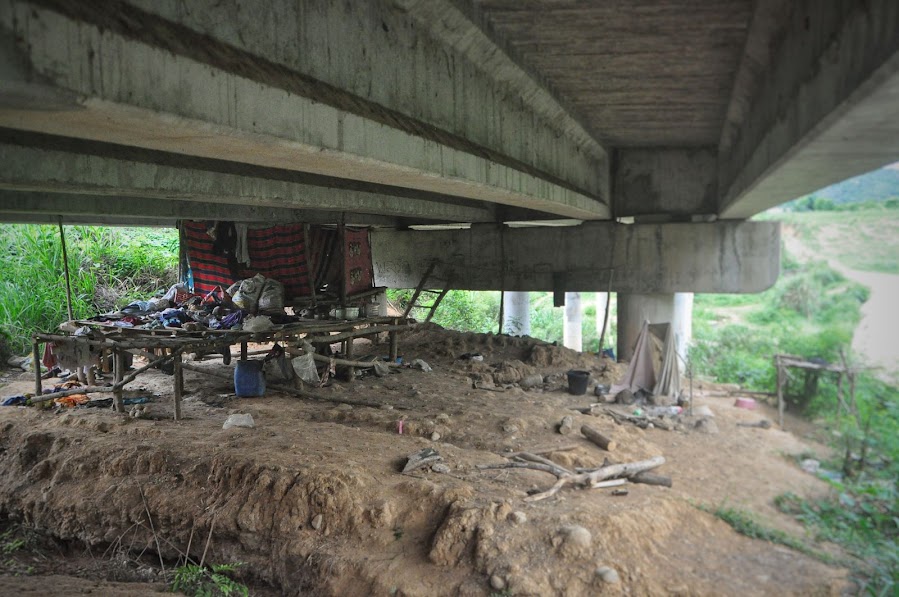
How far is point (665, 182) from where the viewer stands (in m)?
11.9

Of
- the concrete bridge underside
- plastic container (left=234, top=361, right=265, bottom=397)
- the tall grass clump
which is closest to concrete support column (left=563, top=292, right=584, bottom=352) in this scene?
the concrete bridge underside

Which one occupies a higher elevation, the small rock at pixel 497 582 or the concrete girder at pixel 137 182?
the concrete girder at pixel 137 182

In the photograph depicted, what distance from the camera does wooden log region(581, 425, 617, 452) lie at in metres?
7.74

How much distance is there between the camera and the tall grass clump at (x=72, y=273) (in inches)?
547

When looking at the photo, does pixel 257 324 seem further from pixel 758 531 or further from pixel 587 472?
pixel 758 531

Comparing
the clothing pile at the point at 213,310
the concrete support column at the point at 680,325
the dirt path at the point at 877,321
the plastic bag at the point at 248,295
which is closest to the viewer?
the clothing pile at the point at 213,310

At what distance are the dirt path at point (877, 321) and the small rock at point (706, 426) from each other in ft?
22.4

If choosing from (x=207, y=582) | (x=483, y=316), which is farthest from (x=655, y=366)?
(x=483, y=316)

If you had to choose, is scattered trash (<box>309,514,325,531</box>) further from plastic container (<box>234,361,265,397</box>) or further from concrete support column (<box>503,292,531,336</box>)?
concrete support column (<box>503,292,531,336</box>)

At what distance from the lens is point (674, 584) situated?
4.90 m

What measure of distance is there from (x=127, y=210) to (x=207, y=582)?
16.2 ft

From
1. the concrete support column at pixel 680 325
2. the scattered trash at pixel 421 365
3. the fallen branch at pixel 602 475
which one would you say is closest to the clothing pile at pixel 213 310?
the scattered trash at pixel 421 365

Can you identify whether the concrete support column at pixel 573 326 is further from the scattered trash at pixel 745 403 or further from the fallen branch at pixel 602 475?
the fallen branch at pixel 602 475

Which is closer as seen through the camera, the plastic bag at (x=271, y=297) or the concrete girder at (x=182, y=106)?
the concrete girder at (x=182, y=106)
